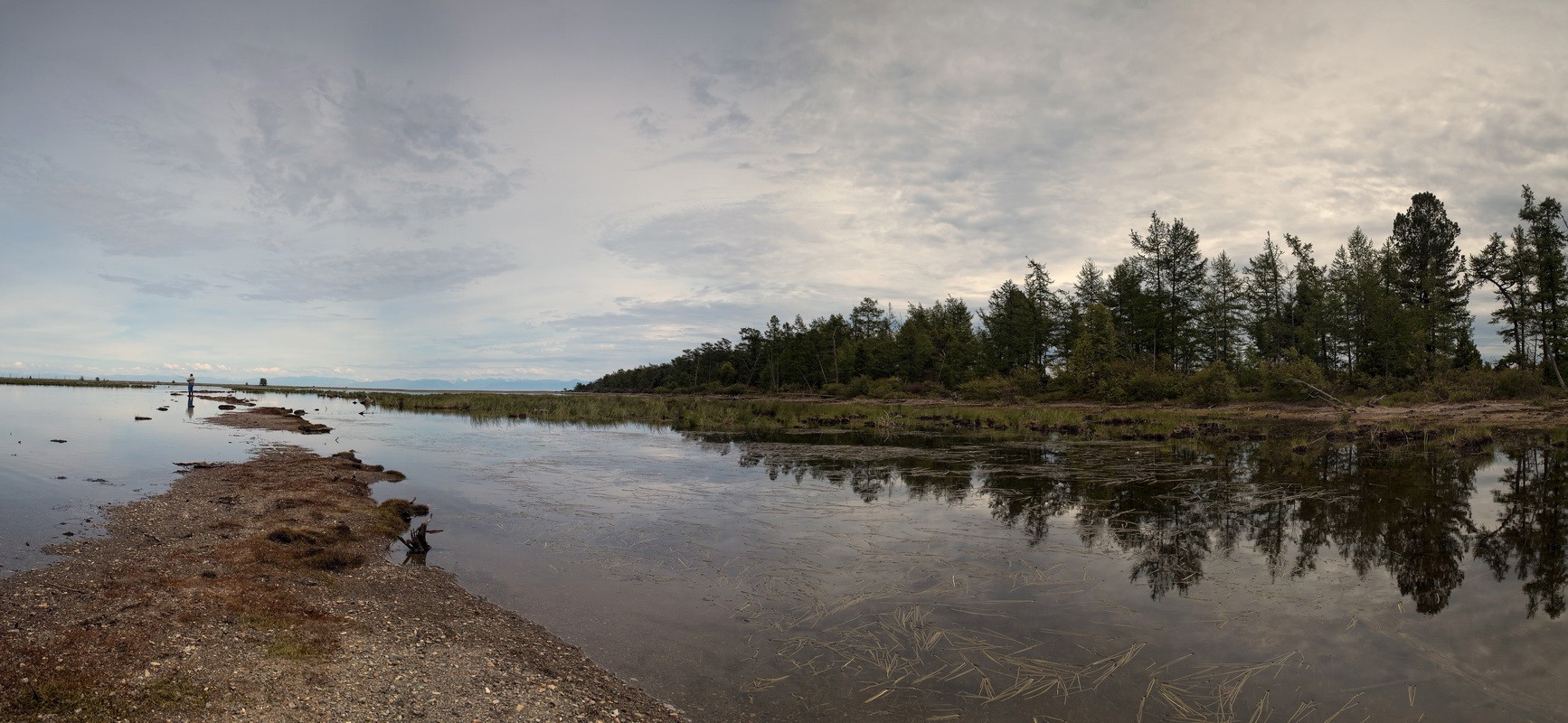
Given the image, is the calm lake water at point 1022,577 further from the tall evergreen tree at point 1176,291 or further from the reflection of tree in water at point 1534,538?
the tall evergreen tree at point 1176,291

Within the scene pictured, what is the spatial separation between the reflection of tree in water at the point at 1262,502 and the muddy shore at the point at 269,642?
8557 millimetres

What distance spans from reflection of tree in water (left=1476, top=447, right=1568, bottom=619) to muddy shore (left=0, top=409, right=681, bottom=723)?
12168 mm

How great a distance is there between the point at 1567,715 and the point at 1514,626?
8.80 ft

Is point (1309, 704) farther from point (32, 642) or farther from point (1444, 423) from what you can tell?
point (1444, 423)

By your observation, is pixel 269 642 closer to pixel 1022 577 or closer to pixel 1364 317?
pixel 1022 577

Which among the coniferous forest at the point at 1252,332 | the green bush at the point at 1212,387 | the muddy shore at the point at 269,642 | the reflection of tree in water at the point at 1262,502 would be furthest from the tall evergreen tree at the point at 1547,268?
the muddy shore at the point at 269,642

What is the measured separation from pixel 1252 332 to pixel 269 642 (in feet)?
275

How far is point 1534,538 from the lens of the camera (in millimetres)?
11594

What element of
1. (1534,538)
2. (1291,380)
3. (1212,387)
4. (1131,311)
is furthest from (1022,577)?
(1131,311)

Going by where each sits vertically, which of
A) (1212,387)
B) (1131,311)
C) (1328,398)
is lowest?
(1328,398)

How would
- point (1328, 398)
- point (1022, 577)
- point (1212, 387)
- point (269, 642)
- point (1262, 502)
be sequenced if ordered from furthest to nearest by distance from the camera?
point (1212, 387) → point (1328, 398) → point (1262, 502) → point (1022, 577) → point (269, 642)

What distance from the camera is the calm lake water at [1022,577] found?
20.8 ft

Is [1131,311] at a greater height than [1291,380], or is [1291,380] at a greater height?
[1131,311]

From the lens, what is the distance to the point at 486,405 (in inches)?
2454
